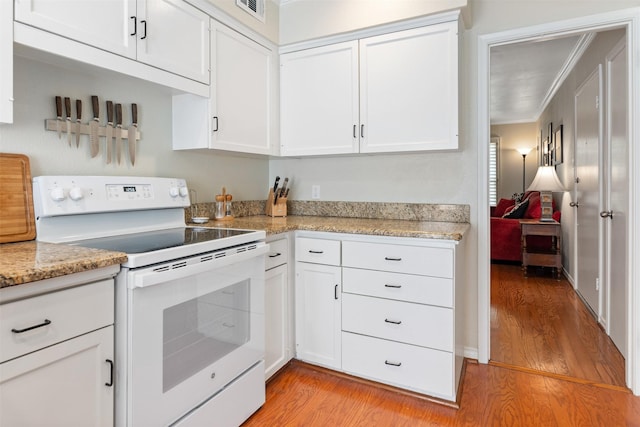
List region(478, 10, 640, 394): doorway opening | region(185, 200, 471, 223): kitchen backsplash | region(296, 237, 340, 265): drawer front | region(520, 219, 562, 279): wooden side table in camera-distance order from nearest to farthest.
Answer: region(478, 10, 640, 394): doorway opening, region(296, 237, 340, 265): drawer front, region(185, 200, 471, 223): kitchen backsplash, region(520, 219, 562, 279): wooden side table

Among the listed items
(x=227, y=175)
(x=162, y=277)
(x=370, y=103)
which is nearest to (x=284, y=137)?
(x=227, y=175)

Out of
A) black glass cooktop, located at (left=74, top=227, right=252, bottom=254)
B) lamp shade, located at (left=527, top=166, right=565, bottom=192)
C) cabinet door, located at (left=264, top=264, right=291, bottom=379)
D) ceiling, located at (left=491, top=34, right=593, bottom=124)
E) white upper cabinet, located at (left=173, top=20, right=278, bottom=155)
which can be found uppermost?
ceiling, located at (left=491, top=34, right=593, bottom=124)

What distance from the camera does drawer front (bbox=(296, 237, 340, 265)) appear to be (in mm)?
2062

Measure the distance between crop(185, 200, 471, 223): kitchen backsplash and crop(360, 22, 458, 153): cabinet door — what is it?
438 mm

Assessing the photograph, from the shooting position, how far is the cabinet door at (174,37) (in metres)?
1.63

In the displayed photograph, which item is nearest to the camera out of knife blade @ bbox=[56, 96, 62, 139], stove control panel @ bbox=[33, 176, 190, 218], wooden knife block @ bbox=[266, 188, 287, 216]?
stove control panel @ bbox=[33, 176, 190, 218]

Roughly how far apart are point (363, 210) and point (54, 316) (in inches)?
77.3

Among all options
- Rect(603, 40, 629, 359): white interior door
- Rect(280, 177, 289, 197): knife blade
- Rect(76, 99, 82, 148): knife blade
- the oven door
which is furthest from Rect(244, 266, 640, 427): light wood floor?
→ Rect(76, 99, 82, 148): knife blade

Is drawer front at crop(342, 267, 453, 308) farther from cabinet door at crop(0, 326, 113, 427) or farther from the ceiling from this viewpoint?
the ceiling

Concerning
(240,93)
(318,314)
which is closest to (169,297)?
(318,314)

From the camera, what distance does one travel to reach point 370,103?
2.30 m

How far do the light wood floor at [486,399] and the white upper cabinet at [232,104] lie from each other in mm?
1417

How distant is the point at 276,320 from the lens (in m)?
2.05

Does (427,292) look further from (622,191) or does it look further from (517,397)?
(622,191)
